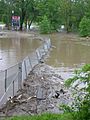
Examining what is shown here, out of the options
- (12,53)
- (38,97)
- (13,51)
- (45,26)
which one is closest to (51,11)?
(45,26)

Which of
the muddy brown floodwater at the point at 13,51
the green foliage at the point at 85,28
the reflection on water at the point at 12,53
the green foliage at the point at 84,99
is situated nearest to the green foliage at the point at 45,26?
the green foliage at the point at 85,28

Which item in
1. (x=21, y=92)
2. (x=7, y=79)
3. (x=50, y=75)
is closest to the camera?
(x=7, y=79)

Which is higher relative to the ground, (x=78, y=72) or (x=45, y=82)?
(x=78, y=72)

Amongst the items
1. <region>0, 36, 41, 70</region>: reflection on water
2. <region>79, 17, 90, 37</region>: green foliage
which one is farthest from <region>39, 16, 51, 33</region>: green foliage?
<region>0, 36, 41, 70</region>: reflection on water

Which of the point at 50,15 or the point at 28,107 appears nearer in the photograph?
the point at 28,107

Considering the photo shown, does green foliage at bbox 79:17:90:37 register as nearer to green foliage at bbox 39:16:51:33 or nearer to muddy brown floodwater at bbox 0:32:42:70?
green foliage at bbox 39:16:51:33

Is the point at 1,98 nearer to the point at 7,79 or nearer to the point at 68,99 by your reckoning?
the point at 7,79

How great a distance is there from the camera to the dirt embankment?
37.2 ft

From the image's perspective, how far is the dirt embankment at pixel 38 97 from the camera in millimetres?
11334

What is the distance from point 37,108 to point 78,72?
531 cm

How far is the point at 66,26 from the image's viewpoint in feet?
251

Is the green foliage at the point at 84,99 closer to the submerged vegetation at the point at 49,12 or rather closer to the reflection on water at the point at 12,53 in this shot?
the reflection on water at the point at 12,53

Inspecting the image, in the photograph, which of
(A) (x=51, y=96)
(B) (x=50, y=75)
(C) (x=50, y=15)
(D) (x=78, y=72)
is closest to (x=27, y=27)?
(C) (x=50, y=15)

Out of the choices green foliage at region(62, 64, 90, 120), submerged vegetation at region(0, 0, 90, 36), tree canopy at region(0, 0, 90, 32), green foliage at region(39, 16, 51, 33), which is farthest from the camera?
tree canopy at region(0, 0, 90, 32)
